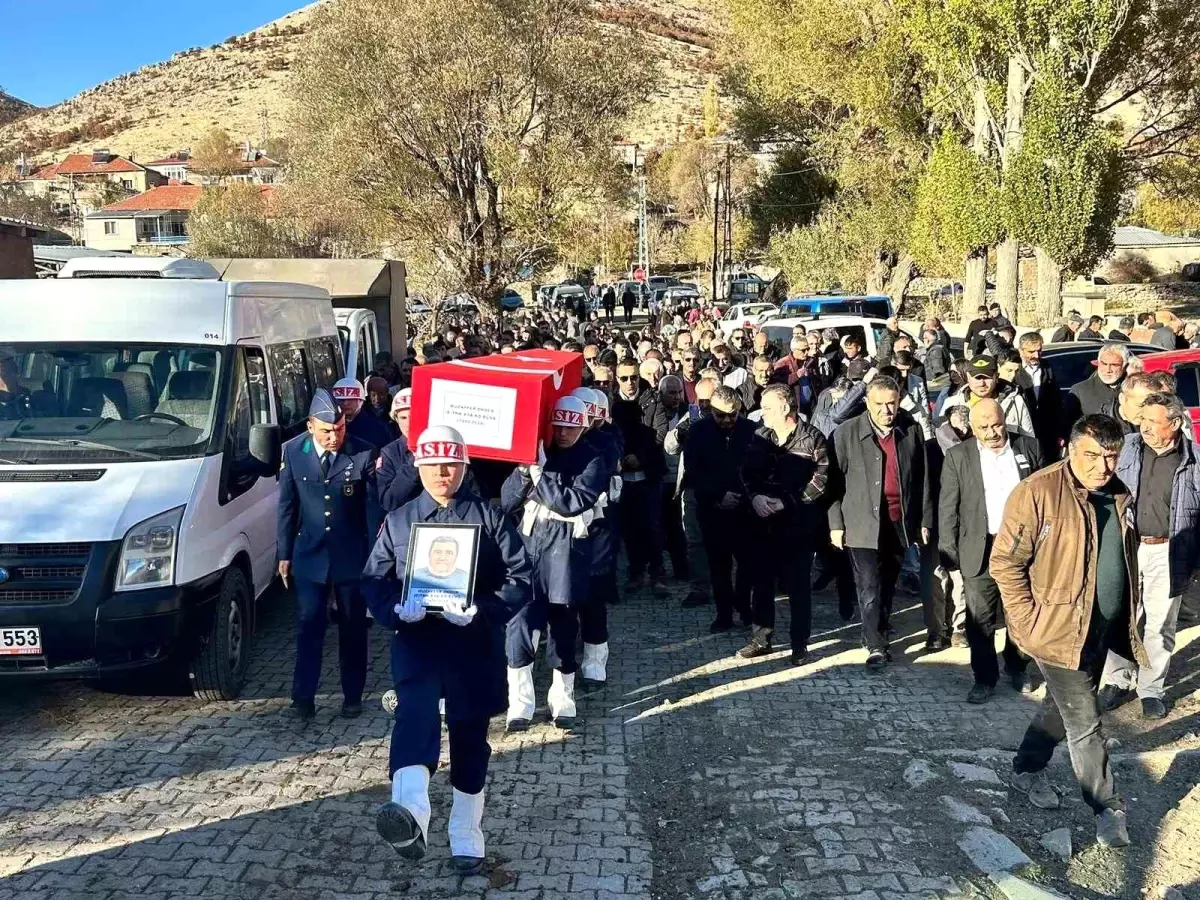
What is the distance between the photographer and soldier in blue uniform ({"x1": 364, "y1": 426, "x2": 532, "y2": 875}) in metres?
4.27

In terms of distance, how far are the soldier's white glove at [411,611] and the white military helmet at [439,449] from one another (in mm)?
589

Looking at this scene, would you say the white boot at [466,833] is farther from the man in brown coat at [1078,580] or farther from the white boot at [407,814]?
the man in brown coat at [1078,580]

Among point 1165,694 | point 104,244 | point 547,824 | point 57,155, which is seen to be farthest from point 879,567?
point 57,155

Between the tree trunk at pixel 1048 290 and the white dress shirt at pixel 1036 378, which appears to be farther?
the tree trunk at pixel 1048 290

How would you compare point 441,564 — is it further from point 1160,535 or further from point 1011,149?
point 1011,149

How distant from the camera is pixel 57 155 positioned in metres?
118

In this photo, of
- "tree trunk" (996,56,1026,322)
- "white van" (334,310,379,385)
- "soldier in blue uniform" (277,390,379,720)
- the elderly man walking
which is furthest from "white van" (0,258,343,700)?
"tree trunk" (996,56,1026,322)

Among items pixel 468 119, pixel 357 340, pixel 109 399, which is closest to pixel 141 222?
pixel 468 119

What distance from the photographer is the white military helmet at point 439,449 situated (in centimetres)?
434

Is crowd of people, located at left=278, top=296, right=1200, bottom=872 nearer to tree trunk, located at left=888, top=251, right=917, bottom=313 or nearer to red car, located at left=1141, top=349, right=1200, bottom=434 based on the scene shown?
red car, located at left=1141, top=349, right=1200, bottom=434

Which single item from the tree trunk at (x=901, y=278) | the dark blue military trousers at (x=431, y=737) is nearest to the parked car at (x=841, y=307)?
the tree trunk at (x=901, y=278)

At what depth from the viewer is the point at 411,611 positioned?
4.08 meters

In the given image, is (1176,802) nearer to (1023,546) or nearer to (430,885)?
(1023,546)

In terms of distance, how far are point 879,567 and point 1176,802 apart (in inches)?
92.3
